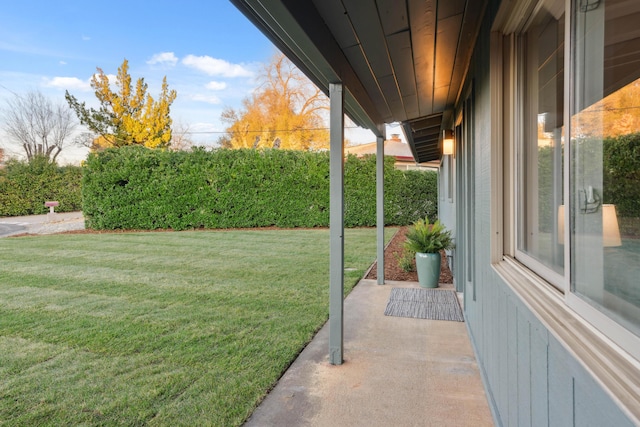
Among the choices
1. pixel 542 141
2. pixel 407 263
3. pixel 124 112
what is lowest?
pixel 407 263

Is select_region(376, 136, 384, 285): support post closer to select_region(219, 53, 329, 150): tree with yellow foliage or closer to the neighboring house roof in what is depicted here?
select_region(219, 53, 329, 150): tree with yellow foliage

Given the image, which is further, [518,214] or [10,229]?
[10,229]

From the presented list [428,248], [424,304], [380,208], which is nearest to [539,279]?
[424,304]

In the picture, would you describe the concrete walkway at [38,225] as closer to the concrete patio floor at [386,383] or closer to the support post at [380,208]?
the support post at [380,208]

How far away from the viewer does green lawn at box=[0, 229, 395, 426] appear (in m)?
2.33

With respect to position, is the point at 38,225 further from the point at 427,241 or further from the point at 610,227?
the point at 610,227

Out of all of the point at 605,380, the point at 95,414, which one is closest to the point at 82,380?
the point at 95,414

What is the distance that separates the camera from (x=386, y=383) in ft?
8.60

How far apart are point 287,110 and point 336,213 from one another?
16614mm

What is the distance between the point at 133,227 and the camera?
12.2m

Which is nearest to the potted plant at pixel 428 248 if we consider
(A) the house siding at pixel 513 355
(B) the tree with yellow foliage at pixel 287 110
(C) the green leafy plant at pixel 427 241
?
(C) the green leafy plant at pixel 427 241

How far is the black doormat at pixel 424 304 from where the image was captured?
13.3ft

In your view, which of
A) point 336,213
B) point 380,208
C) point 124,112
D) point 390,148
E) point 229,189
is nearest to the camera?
point 336,213

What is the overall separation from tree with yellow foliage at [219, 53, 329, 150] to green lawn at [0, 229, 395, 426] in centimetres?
1205
